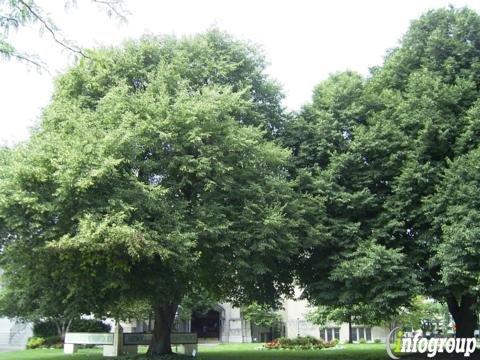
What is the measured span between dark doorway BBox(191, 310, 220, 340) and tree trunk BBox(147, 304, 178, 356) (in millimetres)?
33987

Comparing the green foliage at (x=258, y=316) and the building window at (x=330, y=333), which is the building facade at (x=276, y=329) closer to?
the building window at (x=330, y=333)

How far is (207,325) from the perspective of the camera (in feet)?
201

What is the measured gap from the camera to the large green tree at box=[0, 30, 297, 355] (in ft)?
59.2

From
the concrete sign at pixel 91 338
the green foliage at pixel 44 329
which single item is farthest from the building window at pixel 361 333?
the concrete sign at pixel 91 338

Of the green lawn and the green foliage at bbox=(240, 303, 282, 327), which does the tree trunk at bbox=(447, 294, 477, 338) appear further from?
the green foliage at bbox=(240, 303, 282, 327)

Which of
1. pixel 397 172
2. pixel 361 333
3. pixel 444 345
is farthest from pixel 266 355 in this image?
pixel 361 333

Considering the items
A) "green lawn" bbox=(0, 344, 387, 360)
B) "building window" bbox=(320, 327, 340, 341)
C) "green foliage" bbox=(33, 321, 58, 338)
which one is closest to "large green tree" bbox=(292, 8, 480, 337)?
"green lawn" bbox=(0, 344, 387, 360)

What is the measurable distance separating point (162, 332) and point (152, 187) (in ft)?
31.8

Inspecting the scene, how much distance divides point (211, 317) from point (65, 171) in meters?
46.1

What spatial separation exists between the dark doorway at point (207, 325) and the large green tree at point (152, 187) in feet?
116

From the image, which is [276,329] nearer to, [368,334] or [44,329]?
[368,334]

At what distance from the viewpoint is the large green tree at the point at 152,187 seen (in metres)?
18.0

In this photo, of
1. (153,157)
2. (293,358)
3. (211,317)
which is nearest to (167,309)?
(293,358)

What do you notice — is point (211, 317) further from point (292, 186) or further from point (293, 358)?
point (292, 186)
